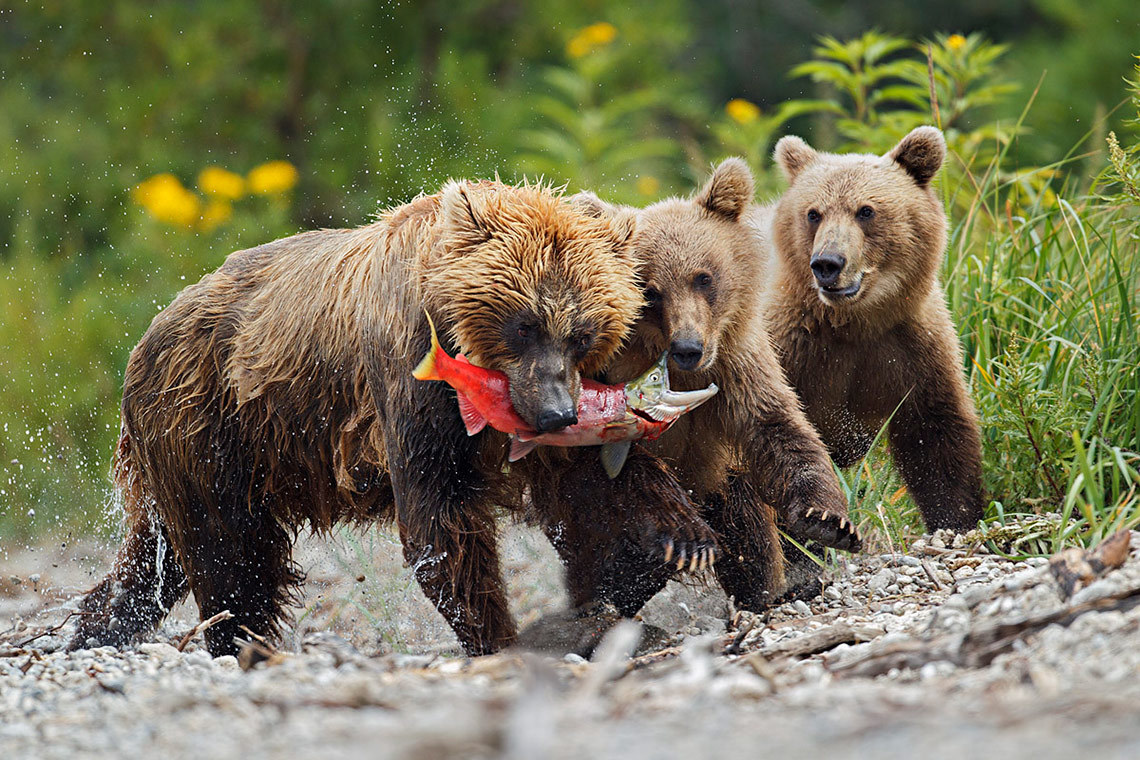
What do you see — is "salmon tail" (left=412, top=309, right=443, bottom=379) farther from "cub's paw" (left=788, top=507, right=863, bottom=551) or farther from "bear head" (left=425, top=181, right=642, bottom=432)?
"cub's paw" (left=788, top=507, right=863, bottom=551)

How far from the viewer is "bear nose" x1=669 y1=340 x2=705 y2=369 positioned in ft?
13.8

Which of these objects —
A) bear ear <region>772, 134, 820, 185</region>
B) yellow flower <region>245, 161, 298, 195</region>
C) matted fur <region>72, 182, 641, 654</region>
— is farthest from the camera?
yellow flower <region>245, 161, 298, 195</region>

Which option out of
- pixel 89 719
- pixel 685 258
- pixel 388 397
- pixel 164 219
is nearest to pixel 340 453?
pixel 388 397

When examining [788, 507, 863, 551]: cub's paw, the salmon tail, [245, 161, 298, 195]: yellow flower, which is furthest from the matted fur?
[245, 161, 298, 195]: yellow flower

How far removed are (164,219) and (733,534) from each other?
5817 millimetres

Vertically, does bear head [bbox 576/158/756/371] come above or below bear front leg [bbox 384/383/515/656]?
above

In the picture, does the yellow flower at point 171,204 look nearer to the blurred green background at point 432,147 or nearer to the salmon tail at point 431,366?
the blurred green background at point 432,147

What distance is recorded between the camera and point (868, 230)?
5055 mm

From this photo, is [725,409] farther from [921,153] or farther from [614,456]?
[921,153]

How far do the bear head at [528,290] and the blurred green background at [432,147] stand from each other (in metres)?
1.73

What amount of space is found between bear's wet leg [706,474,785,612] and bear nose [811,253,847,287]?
783mm

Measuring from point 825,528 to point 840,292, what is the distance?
3.72 ft

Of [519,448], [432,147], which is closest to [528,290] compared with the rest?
[519,448]

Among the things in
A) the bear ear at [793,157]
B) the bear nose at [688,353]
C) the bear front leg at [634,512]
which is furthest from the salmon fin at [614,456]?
the bear ear at [793,157]
